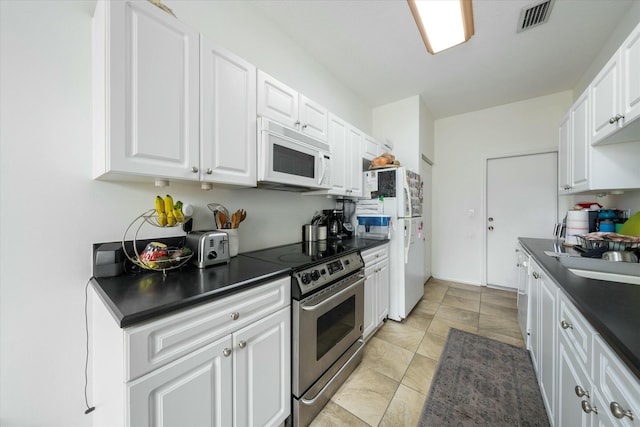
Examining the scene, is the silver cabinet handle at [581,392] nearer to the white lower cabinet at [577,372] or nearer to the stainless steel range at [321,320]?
the white lower cabinet at [577,372]

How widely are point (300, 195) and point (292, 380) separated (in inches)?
60.2

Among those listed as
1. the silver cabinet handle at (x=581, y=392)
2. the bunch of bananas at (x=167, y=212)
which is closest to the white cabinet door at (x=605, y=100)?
the silver cabinet handle at (x=581, y=392)

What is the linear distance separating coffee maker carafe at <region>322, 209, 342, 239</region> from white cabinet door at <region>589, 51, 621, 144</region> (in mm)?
2081

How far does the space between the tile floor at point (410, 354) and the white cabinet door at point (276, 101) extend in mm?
2041

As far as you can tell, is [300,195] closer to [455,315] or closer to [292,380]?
[292,380]

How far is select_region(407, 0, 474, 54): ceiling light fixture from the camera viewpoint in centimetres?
153

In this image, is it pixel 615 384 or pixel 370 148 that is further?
pixel 370 148

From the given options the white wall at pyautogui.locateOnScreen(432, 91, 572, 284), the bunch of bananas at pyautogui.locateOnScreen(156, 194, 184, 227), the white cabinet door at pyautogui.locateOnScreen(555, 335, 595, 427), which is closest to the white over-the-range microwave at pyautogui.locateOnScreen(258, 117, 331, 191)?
the bunch of bananas at pyautogui.locateOnScreen(156, 194, 184, 227)

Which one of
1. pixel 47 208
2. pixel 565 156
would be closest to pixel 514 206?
pixel 565 156

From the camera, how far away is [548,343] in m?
1.31

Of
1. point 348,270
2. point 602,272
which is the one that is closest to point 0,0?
point 348,270

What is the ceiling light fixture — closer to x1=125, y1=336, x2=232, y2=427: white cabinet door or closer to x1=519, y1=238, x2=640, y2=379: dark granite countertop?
x1=519, y1=238, x2=640, y2=379: dark granite countertop

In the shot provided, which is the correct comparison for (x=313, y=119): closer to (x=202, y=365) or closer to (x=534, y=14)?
(x=202, y=365)

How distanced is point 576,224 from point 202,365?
10.1 ft
